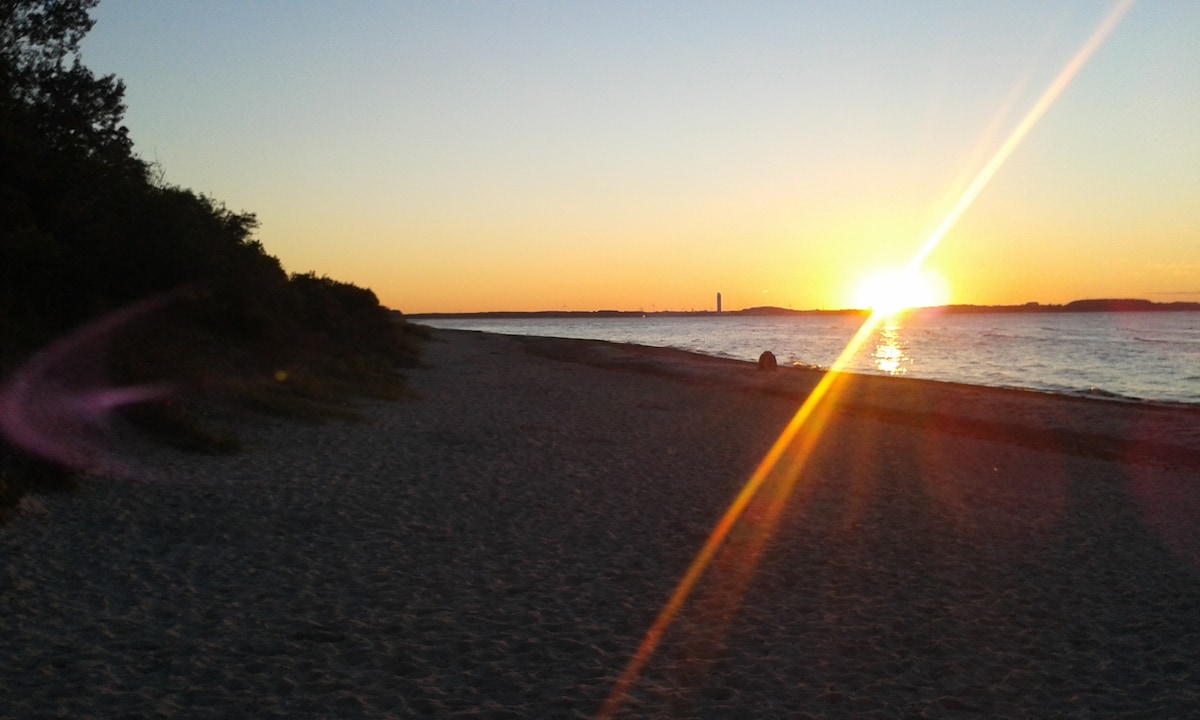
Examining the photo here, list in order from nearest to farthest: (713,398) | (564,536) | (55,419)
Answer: (564,536) → (55,419) → (713,398)

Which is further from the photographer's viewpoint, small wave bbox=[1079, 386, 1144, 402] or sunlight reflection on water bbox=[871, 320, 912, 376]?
sunlight reflection on water bbox=[871, 320, 912, 376]

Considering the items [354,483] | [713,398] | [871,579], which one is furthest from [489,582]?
[713,398]

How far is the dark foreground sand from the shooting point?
232 inches

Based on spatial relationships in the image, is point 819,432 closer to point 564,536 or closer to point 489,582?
point 564,536

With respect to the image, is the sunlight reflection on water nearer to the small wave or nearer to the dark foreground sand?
the small wave

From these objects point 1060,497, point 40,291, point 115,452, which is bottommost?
point 1060,497

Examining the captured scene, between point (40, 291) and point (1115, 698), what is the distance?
15243mm

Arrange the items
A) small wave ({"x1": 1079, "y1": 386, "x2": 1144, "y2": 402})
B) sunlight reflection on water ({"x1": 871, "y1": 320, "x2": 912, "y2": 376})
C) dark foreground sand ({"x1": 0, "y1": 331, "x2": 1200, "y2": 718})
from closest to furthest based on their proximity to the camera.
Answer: dark foreground sand ({"x1": 0, "y1": 331, "x2": 1200, "y2": 718}), small wave ({"x1": 1079, "y1": 386, "x2": 1144, "y2": 402}), sunlight reflection on water ({"x1": 871, "y1": 320, "x2": 912, "y2": 376})

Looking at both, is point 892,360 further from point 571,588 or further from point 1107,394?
point 571,588

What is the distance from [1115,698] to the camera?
6.14 meters

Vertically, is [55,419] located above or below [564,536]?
above

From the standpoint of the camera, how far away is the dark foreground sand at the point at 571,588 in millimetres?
5895

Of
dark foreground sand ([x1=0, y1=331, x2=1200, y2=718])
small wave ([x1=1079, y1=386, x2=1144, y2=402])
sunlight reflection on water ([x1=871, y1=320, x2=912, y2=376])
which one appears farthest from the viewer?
sunlight reflection on water ([x1=871, y1=320, x2=912, y2=376])

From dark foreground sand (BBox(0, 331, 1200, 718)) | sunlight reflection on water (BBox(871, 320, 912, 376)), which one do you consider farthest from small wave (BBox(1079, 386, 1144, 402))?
dark foreground sand (BBox(0, 331, 1200, 718))
